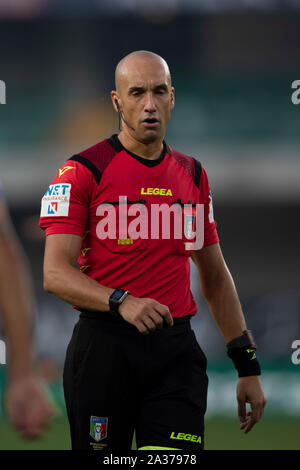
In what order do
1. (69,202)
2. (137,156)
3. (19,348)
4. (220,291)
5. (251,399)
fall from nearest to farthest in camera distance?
(19,348)
(69,202)
(137,156)
(251,399)
(220,291)

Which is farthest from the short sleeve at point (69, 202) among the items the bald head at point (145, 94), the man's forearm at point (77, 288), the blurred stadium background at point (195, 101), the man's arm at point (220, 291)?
the blurred stadium background at point (195, 101)

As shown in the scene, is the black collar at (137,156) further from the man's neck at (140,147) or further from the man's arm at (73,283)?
the man's arm at (73,283)

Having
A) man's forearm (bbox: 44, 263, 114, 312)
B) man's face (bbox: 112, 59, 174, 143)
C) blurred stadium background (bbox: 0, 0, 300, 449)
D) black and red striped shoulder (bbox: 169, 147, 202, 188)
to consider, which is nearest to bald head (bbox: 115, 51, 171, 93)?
man's face (bbox: 112, 59, 174, 143)

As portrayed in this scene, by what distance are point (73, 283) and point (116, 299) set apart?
0.65 feet

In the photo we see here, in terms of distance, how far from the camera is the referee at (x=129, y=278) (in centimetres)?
350

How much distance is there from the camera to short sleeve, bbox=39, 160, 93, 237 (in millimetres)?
3475

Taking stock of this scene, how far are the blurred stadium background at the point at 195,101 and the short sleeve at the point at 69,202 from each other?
29.9 ft

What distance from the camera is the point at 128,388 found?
3.55 m

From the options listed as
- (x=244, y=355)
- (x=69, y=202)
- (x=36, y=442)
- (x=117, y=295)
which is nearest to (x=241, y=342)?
(x=244, y=355)

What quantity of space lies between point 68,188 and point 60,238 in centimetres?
21

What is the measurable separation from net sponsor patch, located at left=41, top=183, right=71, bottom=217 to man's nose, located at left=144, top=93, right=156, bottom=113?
0.45 m

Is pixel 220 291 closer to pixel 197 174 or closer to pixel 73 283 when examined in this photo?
pixel 197 174

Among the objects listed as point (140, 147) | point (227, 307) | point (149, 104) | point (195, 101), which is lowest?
point (227, 307)
